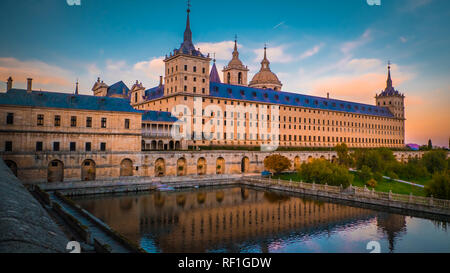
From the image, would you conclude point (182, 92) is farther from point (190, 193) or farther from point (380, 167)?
point (380, 167)

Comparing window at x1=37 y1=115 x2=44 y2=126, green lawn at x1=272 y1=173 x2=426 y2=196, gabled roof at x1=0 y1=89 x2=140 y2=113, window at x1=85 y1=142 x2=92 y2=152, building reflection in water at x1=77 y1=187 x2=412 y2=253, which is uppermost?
gabled roof at x1=0 y1=89 x2=140 y2=113

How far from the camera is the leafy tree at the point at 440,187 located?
109 ft

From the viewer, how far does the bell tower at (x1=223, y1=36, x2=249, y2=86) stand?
4003 inches

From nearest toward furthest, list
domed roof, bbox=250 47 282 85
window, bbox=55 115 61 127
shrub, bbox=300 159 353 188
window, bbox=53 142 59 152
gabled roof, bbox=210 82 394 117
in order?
window, bbox=53 142 59 152 → window, bbox=55 115 61 127 → shrub, bbox=300 159 353 188 → gabled roof, bbox=210 82 394 117 → domed roof, bbox=250 47 282 85

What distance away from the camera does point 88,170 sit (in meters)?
49.0

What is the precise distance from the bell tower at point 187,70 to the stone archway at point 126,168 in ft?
68.3

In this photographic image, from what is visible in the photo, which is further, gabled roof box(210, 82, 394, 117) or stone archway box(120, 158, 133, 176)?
gabled roof box(210, 82, 394, 117)

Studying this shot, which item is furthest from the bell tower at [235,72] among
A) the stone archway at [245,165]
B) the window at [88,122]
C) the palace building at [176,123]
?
the window at [88,122]

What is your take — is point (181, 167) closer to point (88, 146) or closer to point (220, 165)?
point (220, 165)

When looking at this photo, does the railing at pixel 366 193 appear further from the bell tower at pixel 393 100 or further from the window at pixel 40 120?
the bell tower at pixel 393 100

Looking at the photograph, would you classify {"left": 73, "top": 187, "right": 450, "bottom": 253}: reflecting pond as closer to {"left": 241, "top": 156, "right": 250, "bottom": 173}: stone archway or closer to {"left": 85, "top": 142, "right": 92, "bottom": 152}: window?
{"left": 85, "top": 142, "right": 92, "bottom": 152}: window

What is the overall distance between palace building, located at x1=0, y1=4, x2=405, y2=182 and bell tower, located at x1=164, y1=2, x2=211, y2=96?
212 millimetres

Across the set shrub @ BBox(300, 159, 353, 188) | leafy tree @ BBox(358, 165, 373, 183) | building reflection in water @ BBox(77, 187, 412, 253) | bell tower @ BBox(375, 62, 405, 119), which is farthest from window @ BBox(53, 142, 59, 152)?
bell tower @ BBox(375, 62, 405, 119)

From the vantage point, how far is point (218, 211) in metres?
34.9
